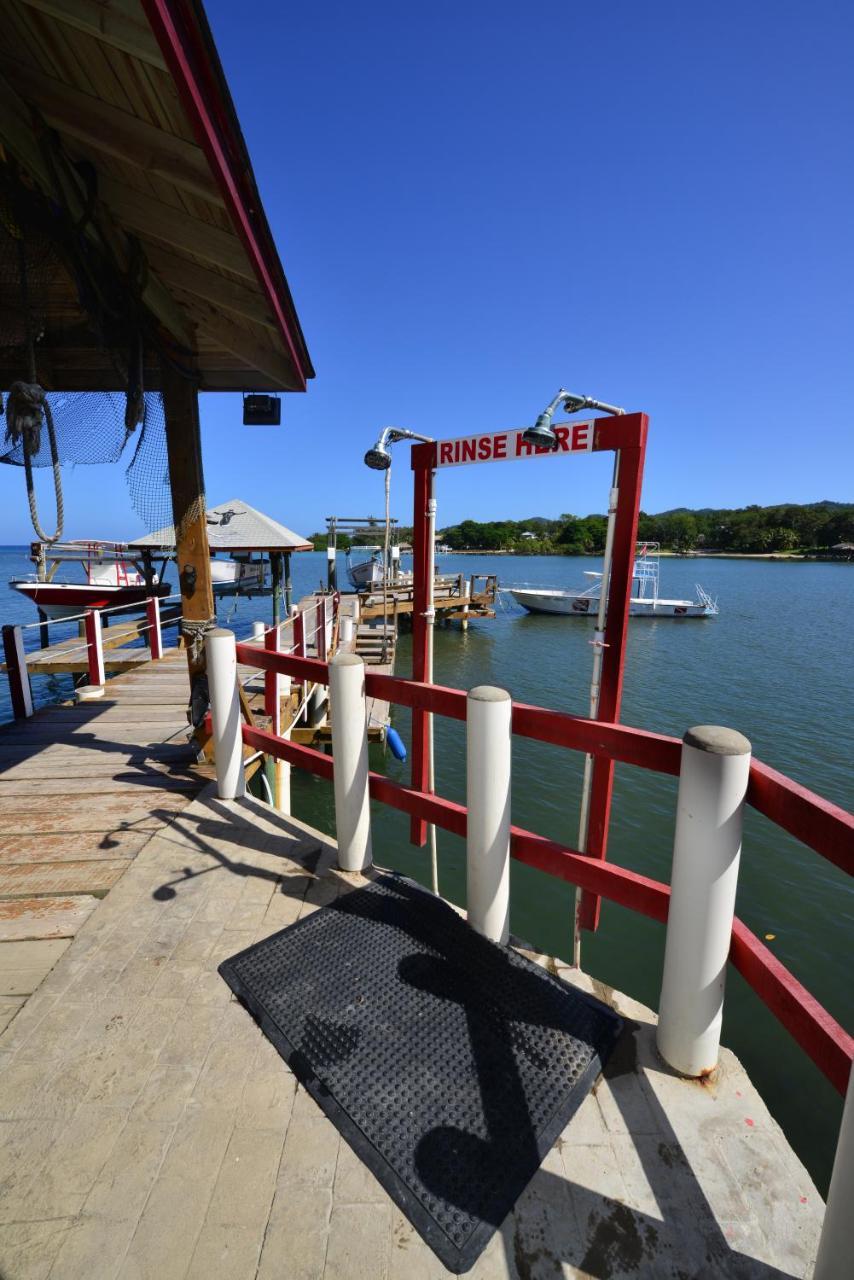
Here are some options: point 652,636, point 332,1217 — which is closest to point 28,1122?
point 332,1217

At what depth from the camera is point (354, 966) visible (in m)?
2.41

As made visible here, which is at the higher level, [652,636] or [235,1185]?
[235,1185]

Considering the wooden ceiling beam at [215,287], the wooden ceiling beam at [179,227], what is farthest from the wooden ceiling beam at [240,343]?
the wooden ceiling beam at [179,227]

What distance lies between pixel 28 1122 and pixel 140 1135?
39 centimetres

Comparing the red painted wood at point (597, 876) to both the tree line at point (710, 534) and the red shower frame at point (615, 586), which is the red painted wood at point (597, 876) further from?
the tree line at point (710, 534)

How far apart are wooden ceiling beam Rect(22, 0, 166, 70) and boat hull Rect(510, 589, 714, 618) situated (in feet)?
105

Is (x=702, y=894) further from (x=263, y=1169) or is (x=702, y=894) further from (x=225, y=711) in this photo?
(x=225, y=711)

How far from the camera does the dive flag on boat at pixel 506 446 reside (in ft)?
10.3

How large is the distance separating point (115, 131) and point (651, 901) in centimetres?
404

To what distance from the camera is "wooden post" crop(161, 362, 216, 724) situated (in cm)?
397

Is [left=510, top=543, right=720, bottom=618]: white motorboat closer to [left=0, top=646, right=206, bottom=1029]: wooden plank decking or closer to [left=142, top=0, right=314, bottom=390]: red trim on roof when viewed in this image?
[left=0, top=646, right=206, bottom=1029]: wooden plank decking

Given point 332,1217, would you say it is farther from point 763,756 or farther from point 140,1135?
point 763,756

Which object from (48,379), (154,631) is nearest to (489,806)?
(48,379)

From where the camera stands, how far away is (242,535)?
16.1 meters
